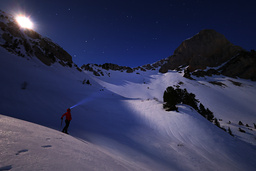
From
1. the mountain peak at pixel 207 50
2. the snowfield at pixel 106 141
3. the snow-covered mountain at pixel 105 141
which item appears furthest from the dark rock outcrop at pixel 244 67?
the snowfield at pixel 106 141

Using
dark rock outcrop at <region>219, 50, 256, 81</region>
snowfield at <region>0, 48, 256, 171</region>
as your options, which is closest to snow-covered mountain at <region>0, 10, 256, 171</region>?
snowfield at <region>0, 48, 256, 171</region>

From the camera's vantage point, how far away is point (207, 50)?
194ft

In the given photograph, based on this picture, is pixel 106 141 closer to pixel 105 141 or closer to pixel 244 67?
pixel 105 141

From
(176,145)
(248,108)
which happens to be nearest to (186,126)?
(176,145)

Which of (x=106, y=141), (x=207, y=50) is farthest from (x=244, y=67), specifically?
(x=106, y=141)

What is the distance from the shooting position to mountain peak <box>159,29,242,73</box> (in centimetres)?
5450

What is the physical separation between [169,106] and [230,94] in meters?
31.3

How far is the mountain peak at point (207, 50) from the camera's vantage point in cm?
5450

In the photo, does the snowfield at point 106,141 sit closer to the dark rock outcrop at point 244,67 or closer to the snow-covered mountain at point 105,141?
the snow-covered mountain at point 105,141

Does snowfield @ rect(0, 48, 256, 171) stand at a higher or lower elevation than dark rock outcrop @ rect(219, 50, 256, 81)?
lower

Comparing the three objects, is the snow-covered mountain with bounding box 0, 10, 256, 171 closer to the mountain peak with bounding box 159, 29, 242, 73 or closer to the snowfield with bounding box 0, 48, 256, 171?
the snowfield with bounding box 0, 48, 256, 171

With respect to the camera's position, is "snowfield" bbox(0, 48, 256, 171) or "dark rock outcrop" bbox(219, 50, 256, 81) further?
"dark rock outcrop" bbox(219, 50, 256, 81)

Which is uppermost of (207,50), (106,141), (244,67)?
(207,50)

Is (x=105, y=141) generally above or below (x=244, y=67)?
below
